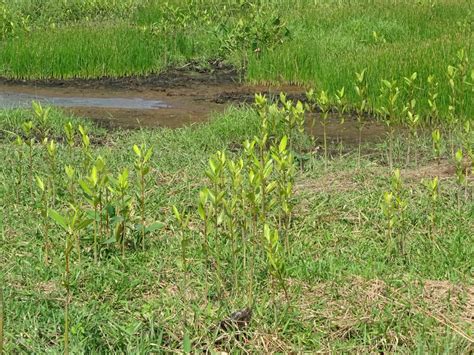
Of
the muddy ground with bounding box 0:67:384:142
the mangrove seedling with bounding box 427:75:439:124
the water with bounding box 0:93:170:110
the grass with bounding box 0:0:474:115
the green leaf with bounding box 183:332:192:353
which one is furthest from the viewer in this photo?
the water with bounding box 0:93:170:110

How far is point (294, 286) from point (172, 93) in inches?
292

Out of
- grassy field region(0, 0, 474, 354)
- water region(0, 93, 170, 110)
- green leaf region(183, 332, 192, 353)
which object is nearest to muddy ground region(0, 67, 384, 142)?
water region(0, 93, 170, 110)

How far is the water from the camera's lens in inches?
399

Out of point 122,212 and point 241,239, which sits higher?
point 122,212

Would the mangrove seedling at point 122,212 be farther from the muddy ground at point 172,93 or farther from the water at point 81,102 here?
the water at point 81,102

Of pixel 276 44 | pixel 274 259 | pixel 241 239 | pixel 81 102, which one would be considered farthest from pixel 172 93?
pixel 274 259

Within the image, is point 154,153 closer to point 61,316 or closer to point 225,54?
point 61,316

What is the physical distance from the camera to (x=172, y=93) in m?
10.9

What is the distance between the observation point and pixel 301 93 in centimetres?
1047

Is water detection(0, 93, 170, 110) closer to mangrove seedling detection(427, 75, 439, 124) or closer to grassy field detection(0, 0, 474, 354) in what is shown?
grassy field detection(0, 0, 474, 354)

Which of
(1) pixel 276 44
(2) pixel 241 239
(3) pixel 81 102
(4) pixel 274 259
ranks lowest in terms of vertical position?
(3) pixel 81 102

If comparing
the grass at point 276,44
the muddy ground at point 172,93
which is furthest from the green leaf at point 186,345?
the grass at point 276,44

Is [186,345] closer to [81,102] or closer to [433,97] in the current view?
[433,97]

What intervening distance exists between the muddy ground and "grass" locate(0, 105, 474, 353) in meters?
2.93
